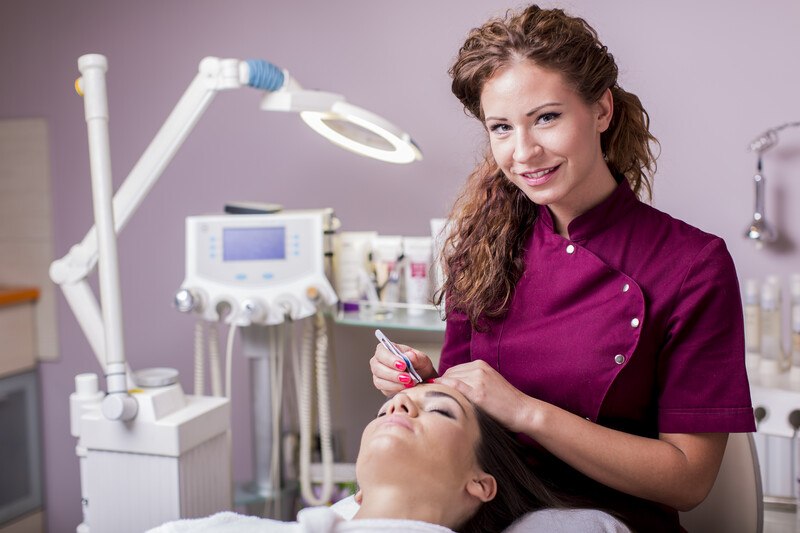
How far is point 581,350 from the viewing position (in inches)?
50.1

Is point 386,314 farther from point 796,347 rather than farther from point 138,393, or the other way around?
point 796,347

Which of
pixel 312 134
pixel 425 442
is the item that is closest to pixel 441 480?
pixel 425 442

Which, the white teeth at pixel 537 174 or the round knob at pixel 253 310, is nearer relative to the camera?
the white teeth at pixel 537 174

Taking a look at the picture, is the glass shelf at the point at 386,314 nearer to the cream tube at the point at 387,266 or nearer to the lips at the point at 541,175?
the cream tube at the point at 387,266

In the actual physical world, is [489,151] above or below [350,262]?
above

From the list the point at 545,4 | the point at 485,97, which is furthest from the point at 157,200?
the point at 485,97

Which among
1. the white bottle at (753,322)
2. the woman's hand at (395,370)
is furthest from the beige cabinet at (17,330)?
the white bottle at (753,322)

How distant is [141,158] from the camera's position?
1820mm

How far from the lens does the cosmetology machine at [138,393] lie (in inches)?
62.9

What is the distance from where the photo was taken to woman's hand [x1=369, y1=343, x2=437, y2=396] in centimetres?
128

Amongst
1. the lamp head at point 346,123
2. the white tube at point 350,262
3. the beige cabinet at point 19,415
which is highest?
the lamp head at point 346,123

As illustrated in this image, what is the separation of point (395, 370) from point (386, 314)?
87 cm

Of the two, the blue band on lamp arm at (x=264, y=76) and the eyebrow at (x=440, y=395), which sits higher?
the blue band on lamp arm at (x=264, y=76)

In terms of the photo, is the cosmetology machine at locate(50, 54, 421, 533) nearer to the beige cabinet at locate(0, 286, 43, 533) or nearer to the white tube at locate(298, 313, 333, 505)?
the white tube at locate(298, 313, 333, 505)
